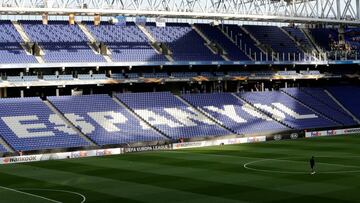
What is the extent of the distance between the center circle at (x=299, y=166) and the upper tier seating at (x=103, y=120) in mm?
17169

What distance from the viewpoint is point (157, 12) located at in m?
57.8

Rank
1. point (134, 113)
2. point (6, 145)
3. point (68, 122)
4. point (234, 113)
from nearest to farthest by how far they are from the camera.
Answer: point (6, 145), point (68, 122), point (134, 113), point (234, 113)

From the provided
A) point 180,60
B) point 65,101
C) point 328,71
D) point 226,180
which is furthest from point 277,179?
point 328,71

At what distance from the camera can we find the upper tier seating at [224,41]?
72.8 metres

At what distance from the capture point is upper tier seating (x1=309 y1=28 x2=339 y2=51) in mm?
82688

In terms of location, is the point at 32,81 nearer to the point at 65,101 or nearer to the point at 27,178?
the point at 65,101

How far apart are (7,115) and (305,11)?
33692 mm

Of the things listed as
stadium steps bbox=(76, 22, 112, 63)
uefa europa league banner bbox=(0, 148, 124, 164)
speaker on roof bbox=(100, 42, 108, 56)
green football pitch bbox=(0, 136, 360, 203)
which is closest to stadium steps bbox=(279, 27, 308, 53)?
speaker on roof bbox=(100, 42, 108, 56)

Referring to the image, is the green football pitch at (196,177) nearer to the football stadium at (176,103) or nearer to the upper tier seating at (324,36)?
the football stadium at (176,103)

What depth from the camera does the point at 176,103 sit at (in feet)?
216

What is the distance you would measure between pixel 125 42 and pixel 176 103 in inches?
376

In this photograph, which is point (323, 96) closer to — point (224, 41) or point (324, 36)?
point (324, 36)

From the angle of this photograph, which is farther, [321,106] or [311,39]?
[311,39]

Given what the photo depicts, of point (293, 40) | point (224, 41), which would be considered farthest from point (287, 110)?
point (293, 40)
